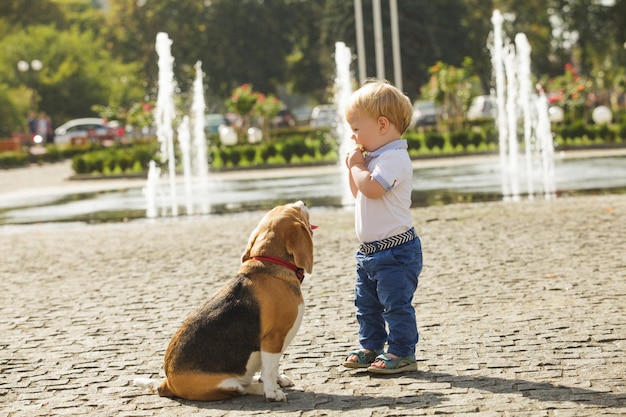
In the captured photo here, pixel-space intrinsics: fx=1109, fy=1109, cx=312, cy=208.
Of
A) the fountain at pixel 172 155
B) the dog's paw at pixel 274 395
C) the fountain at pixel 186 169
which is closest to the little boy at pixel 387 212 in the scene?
the dog's paw at pixel 274 395

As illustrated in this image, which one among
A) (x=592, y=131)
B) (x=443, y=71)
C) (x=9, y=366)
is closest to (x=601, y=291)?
(x=9, y=366)

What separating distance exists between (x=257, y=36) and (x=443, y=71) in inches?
1597

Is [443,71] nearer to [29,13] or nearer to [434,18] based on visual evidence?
[434,18]

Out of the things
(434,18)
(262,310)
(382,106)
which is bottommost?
(262,310)

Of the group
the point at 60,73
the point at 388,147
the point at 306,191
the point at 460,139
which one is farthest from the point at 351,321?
the point at 60,73

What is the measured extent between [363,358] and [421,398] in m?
0.72

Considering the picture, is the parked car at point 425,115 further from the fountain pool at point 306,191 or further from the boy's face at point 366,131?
the boy's face at point 366,131

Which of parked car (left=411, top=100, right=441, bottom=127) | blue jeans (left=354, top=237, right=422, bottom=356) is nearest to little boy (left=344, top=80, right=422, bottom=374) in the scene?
blue jeans (left=354, top=237, right=422, bottom=356)

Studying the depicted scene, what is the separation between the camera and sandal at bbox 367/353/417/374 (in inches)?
204

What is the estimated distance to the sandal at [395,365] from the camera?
17.0ft

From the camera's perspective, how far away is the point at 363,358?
213 inches

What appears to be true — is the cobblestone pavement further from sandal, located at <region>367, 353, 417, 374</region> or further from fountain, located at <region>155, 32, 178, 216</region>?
fountain, located at <region>155, 32, 178, 216</region>

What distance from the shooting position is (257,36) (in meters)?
72.4

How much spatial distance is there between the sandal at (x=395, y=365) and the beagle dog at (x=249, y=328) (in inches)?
24.0
